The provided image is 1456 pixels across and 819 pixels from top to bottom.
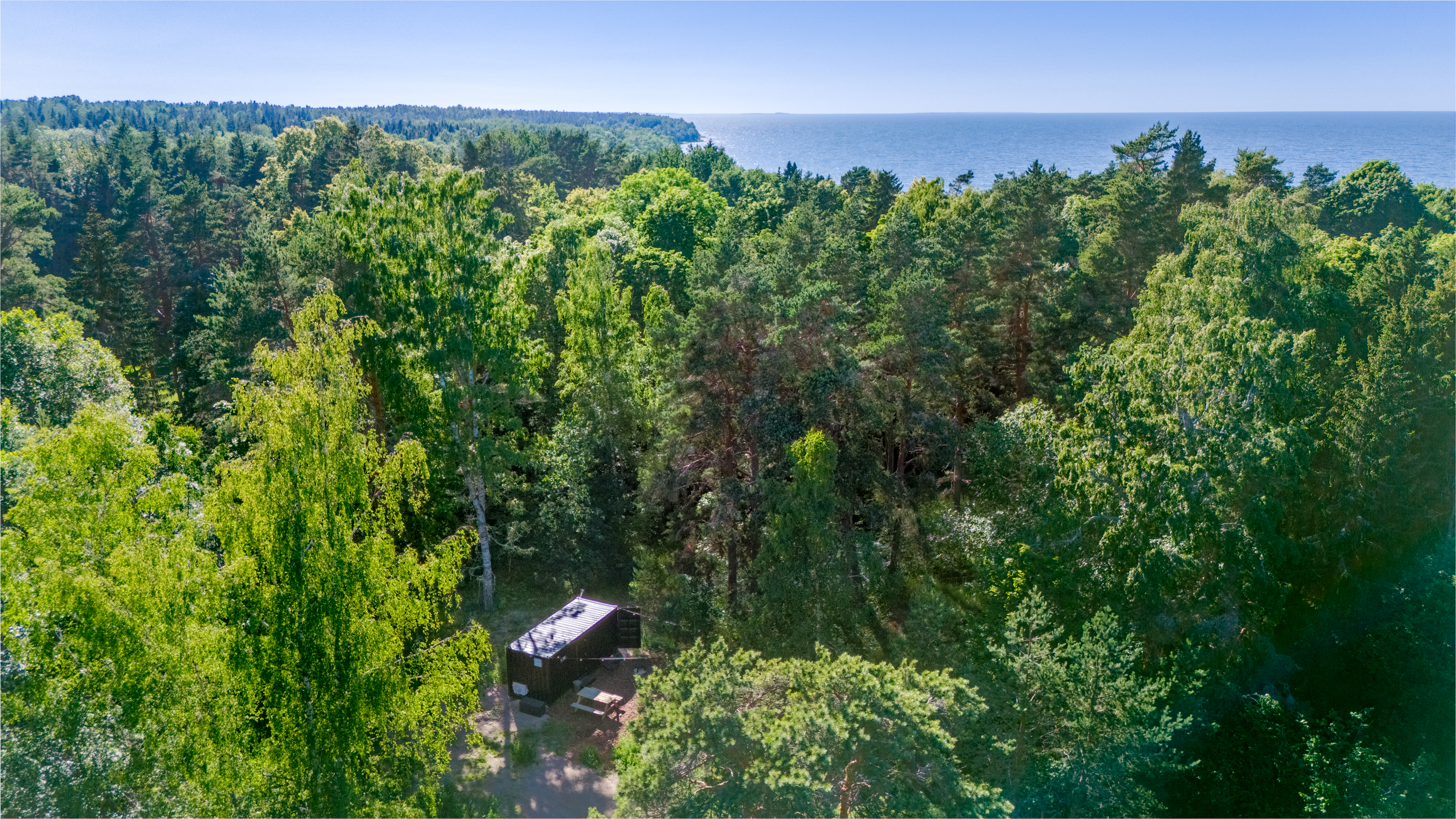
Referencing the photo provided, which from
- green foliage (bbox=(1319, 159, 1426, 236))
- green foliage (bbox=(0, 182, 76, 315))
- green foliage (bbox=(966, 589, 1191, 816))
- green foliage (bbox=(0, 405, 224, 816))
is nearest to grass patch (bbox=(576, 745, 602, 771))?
green foliage (bbox=(966, 589, 1191, 816))

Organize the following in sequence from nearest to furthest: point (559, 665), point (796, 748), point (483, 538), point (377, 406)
A: point (796, 748) < point (559, 665) < point (483, 538) < point (377, 406)

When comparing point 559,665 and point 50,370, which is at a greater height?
point 50,370

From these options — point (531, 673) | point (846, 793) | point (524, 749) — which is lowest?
point (524, 749)

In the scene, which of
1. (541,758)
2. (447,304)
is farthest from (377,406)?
(541,758)

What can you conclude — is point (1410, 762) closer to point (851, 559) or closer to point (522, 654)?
point (851, 559)

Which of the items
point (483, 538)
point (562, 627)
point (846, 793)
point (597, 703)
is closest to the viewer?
point (846, 793)

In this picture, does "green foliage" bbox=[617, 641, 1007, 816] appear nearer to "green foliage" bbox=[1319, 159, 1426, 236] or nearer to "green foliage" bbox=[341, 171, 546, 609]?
"green foliage" bbox=[341, 171, 546, 609]

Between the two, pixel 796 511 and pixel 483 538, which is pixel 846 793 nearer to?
pixel 796 511

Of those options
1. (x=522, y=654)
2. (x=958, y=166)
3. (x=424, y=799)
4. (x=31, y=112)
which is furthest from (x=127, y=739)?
(x=31, y=112)
